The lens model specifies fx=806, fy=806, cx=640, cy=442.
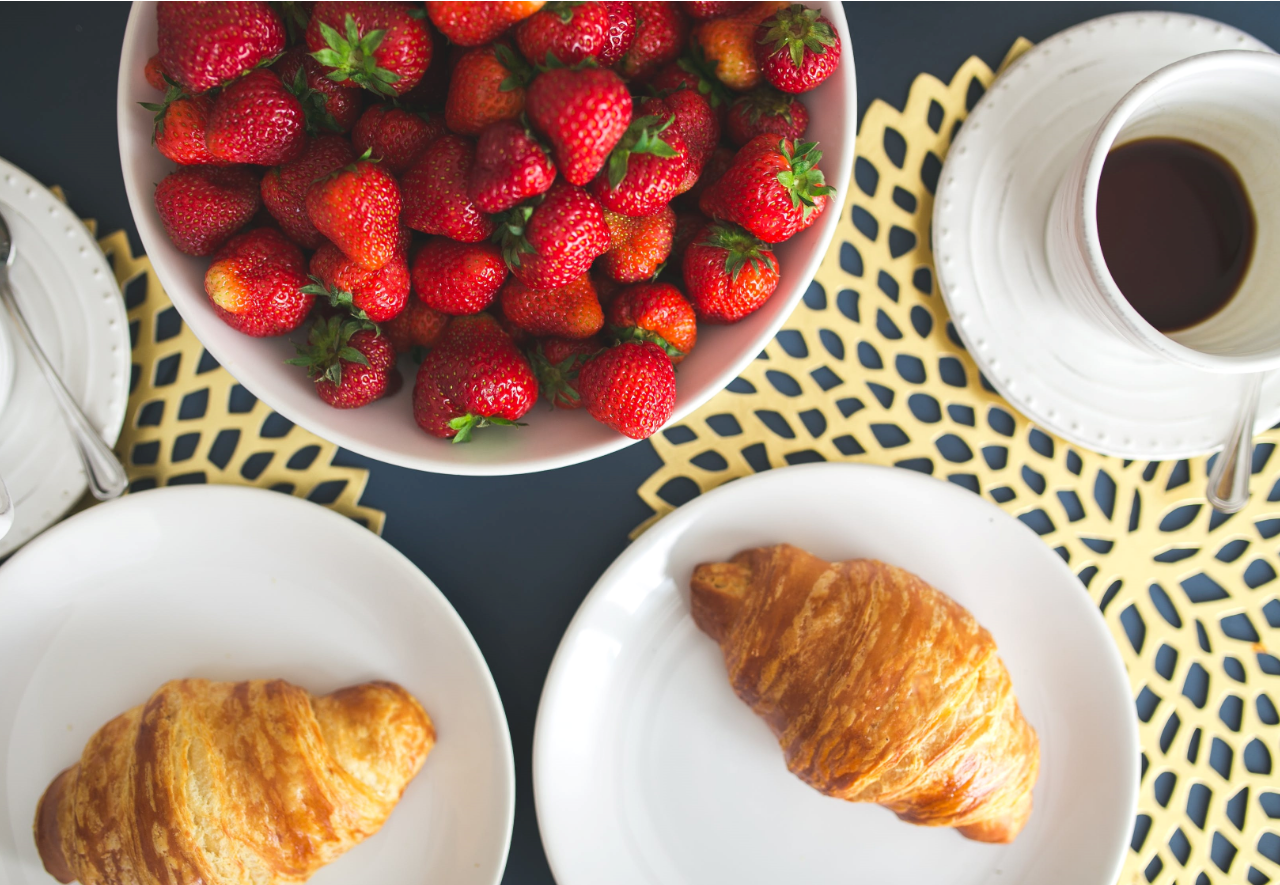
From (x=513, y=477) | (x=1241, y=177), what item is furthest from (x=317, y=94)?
(x=1241, y=177)

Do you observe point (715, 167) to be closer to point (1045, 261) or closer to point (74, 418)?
point (1045, 261)

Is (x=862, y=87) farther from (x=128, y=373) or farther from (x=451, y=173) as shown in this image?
(x=128, y=373)

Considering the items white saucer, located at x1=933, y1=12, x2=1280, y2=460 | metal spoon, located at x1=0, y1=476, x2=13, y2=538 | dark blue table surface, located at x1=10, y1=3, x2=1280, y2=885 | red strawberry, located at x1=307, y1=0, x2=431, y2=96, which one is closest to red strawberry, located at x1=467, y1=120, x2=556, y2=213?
red strawberry, located at x1=307, y1=0, x2=431, y2=96

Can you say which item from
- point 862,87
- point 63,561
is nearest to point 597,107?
point 862,87

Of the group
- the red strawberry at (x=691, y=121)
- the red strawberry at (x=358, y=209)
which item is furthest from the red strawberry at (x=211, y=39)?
the red strawberry at (x=691, y=121)

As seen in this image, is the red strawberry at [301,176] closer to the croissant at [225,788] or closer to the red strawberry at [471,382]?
the red strawberry at [471,382]

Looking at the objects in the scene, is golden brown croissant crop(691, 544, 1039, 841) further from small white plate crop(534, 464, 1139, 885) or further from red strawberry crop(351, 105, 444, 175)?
red strawberry crop(351, 105, 444, 175)
